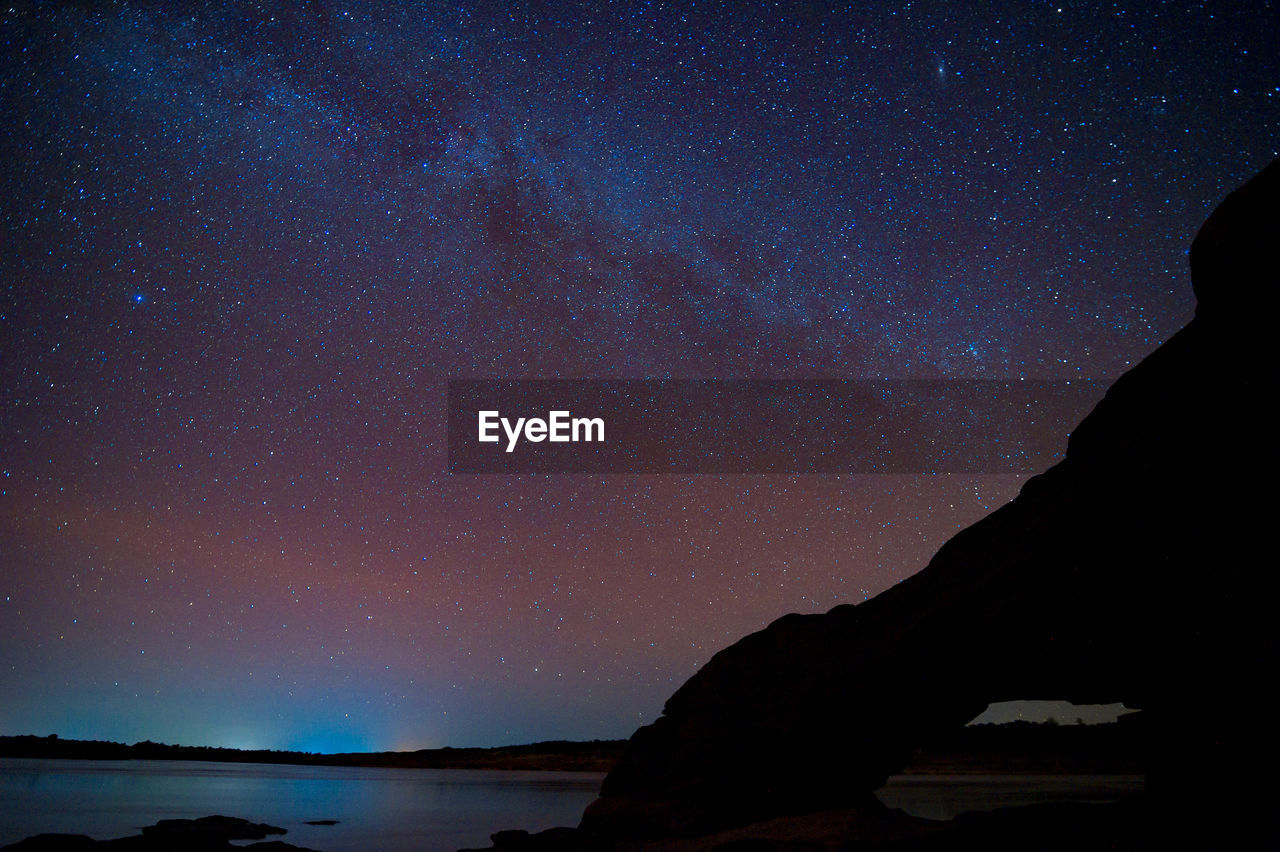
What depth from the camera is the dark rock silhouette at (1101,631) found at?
1054 centimetres

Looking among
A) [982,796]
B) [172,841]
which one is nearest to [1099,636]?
[172,841]

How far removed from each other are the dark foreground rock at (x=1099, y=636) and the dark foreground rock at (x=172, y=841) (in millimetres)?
7488

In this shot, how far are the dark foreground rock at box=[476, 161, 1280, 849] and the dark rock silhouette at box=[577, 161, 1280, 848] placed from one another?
0.03 metres

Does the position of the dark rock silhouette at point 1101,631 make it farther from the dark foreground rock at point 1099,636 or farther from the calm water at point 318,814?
the calm water at point 318,814

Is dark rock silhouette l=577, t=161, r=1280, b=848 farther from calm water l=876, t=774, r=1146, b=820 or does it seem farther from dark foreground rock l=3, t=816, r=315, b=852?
dark foreground rock l=3, t=816, r=315, b=852

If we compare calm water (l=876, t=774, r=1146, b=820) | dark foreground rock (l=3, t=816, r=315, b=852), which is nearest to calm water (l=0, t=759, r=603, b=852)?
dark foreground rock (l=3, t=816, r=315, b=852)

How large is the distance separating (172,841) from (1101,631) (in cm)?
1940

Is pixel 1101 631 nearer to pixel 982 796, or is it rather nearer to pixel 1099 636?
pixel 1099 636

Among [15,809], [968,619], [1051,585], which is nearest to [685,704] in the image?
[968,619]

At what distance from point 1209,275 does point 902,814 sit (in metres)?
9.83

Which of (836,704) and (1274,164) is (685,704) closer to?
(836,704)

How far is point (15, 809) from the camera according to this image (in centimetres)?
3275

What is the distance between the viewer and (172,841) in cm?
1778

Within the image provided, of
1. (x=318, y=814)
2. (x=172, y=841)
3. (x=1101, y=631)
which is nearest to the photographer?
(x=1101, y=631)
